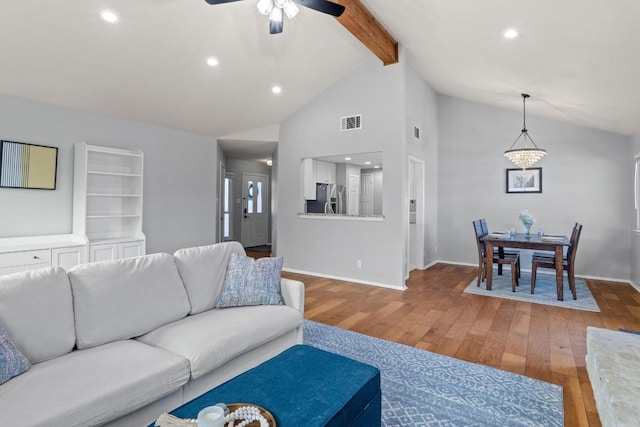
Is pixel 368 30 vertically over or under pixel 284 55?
over

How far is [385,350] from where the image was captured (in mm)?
2779

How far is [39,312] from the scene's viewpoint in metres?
1.71

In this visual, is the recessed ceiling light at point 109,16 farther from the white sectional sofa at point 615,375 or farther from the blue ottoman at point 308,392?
the white sectional sofa at point 615,375

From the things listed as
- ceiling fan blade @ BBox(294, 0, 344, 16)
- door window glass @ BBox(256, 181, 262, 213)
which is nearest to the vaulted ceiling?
ceiling fan blade @ BBox(294, 0, 344, 16)

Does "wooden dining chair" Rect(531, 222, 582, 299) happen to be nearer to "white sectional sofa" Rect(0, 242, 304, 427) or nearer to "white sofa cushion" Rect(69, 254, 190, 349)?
"white sectional sofa" Rect(0, 242, 304, 427)

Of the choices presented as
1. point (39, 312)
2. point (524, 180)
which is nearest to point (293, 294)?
point (39, 312)

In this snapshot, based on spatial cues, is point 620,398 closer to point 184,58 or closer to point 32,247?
point 184,58

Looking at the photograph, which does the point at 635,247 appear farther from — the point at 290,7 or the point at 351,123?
the point at 290,7

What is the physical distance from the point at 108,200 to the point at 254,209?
4519 millimetres

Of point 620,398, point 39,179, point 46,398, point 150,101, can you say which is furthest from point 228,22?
point 620,398

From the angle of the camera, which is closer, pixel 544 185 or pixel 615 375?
pixel 615 375

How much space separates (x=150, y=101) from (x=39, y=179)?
1.66m

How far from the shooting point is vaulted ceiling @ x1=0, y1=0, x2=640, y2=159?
292 centimetres

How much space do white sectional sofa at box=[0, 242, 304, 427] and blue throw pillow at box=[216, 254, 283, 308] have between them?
0.07m
